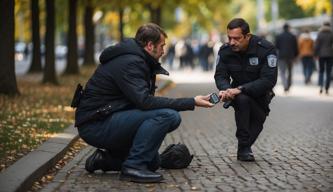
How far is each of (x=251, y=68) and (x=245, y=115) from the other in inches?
20.7

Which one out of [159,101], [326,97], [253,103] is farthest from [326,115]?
[159,101]

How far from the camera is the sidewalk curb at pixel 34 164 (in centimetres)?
659

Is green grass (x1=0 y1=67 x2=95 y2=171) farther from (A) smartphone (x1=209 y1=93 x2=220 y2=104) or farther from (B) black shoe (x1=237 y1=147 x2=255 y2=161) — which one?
(B) black shoe (x1=237 y1=147 x2=255 y2=161)

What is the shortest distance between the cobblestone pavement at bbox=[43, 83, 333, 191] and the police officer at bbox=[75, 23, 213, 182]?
0.33 metres

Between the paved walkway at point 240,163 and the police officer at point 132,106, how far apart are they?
1.08 feet

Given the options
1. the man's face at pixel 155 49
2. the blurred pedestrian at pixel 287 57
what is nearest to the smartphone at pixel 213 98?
the man's face at pixel 155 49

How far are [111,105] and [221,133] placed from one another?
188 inches

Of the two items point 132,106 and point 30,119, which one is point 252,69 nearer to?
point 132,106

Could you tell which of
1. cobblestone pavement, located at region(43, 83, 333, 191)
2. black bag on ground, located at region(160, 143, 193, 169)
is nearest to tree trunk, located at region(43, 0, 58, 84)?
cobblestone pavement, located at region(43, 83, 333, 191)

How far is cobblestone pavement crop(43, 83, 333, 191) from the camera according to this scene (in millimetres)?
7020

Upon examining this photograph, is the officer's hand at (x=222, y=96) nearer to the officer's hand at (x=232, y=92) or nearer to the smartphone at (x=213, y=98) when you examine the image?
the officer's hand at (x=232, y=92)

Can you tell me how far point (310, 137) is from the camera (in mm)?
11016

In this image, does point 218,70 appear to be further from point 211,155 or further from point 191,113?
point 191,113

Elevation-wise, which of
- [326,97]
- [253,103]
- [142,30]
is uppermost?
[142,30]
